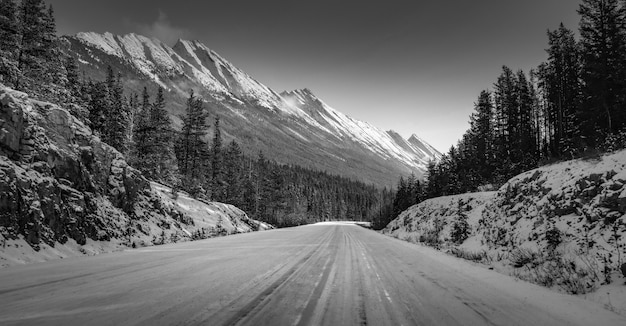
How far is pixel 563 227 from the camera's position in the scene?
A: 336 inches

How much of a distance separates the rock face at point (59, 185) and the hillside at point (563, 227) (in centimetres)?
1321

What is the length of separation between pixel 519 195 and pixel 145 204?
60.9 feet

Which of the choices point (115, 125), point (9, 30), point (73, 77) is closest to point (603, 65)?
point (9, 30)

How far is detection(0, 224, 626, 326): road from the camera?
3615 mm

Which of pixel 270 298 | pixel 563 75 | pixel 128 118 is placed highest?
pixel 563 75

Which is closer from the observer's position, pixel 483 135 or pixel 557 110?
pixel 557 110

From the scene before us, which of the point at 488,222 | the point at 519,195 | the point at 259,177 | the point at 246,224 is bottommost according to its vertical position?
the point at 246,224

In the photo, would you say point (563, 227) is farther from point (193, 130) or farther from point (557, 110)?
point (193, 130)

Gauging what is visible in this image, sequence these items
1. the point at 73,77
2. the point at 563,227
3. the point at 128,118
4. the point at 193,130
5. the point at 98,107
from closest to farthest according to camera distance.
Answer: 1. the point at 563,227
2. the point at 73,77
3. the point at 98,107
4. the point at 193,130
5. the point at 128,118

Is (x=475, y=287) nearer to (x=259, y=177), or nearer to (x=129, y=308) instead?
(x=129, y=308)

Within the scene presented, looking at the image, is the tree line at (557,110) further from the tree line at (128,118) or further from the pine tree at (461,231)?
the tree line at (128,118)

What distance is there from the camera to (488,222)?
13766 mm

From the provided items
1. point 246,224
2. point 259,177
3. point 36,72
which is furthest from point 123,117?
point 259,177

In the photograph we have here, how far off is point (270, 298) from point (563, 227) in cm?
845
